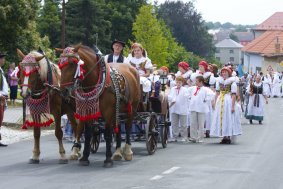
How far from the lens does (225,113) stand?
2044cm

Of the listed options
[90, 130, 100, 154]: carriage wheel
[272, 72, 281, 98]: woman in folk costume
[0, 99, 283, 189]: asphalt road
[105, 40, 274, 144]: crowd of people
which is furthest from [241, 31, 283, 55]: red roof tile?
[90, 130, 100, 154]: carriage wheel

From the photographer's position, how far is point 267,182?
1287cm

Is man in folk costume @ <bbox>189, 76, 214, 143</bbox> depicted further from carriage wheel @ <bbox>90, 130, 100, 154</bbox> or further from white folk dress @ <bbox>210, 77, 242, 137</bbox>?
carriage wheel @ <bbox>90, 130, 100, 154</bbox>

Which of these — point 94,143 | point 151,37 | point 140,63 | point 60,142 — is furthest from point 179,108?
point 151,37

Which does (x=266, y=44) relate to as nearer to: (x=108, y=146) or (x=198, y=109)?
(x=198, y=109)

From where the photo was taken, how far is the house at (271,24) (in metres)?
135

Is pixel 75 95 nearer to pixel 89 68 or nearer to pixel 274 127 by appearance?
pixel 89 68

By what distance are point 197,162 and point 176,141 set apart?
17.2 ft

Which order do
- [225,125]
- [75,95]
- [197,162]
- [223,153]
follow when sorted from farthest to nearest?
1. [225,125]
2. [223,153]
3. [197,162]
4. [75,95]

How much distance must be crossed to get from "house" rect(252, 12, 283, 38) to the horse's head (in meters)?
122

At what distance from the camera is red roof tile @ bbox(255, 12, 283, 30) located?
136 metres

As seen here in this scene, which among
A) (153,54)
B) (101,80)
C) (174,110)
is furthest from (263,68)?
(101,80)

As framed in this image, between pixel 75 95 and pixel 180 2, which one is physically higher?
pixel 180 2

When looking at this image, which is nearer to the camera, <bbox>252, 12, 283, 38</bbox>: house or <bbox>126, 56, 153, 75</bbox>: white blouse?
<bbox>126, 56, 153, 75</bbox>: white blouse
